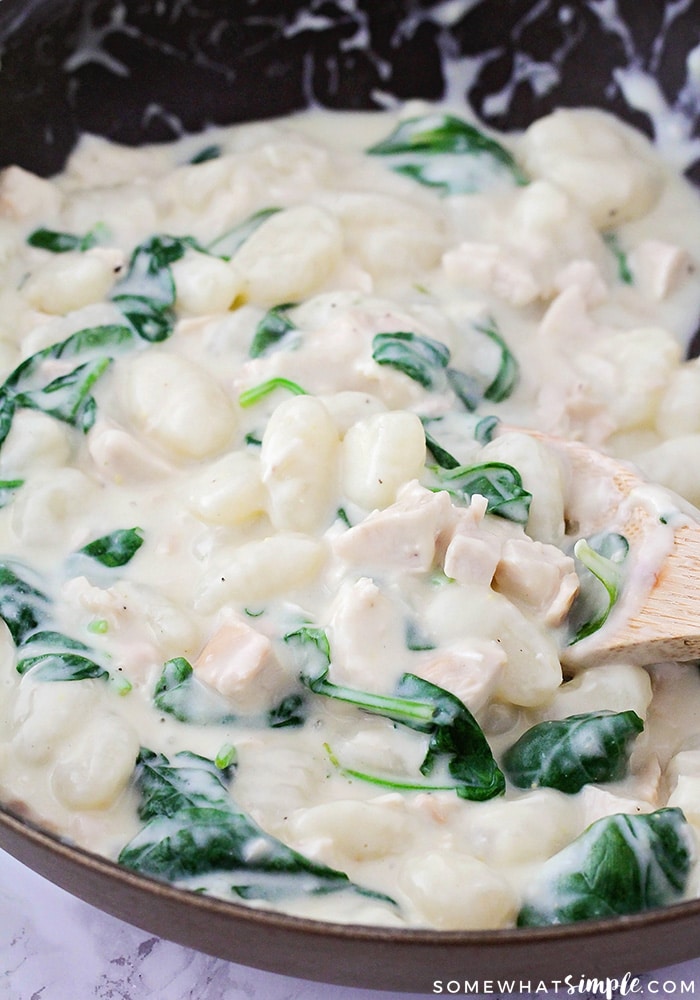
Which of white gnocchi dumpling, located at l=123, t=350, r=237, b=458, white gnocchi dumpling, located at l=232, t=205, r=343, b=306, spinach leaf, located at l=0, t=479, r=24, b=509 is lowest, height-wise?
spinach leaf, located at l=0, t=479, r=24, b=509

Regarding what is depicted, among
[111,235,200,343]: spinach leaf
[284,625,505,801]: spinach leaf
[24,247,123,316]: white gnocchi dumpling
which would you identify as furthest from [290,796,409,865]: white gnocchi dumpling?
[24,247,123,316]: white gnocchi dumpling

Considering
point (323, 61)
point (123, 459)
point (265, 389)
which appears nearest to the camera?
point (123, 459)

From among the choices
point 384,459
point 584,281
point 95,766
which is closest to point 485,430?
point 384,459

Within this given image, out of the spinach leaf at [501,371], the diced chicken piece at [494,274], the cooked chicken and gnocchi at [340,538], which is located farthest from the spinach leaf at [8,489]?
the diced chicken piece at [494,274]

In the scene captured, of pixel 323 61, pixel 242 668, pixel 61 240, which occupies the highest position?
pixel 323 61

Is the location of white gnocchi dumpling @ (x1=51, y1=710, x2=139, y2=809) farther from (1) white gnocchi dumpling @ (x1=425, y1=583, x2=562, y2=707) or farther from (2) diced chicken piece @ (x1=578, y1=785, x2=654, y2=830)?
(2) diced chicken piece @ (x1=578, y1=785, x2=654, y2=830)

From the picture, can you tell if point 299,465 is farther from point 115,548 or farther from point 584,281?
point 584,281

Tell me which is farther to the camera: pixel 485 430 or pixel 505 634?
pixel 485 430

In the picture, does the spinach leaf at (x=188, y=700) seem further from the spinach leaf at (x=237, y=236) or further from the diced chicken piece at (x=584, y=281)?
the diced chicken piece at (x=584, y=281)

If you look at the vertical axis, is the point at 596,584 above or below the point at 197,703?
above
